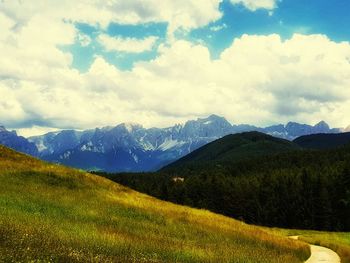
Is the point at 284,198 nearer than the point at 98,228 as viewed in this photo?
No

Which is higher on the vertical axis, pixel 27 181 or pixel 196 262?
pixel 27 181

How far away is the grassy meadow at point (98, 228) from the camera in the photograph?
16.3 metres

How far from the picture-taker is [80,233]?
21.7 m

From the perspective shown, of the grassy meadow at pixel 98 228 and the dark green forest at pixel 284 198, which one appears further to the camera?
the dark green forest at pixel 284 198

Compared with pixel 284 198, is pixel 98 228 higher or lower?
lower

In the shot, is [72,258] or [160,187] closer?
[72,258]

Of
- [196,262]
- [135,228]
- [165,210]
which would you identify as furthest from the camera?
[165,210]

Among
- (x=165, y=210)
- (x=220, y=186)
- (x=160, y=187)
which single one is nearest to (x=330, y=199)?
(x=220, y=186)

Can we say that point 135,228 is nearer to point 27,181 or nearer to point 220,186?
point 27,181

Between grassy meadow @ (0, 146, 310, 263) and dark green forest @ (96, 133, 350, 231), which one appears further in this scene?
dark green forest @ (96, 133, 350, 231)

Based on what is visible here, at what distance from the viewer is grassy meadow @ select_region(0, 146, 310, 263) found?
16311 millimetres

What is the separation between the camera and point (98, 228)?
81.6 feet

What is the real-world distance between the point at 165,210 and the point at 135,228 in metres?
9.42

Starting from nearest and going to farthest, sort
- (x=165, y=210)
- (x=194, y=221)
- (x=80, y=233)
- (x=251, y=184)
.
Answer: (x=80, y=233) < (x=194, y=221) < (x=165, y=210) < (x=251, y=184)
